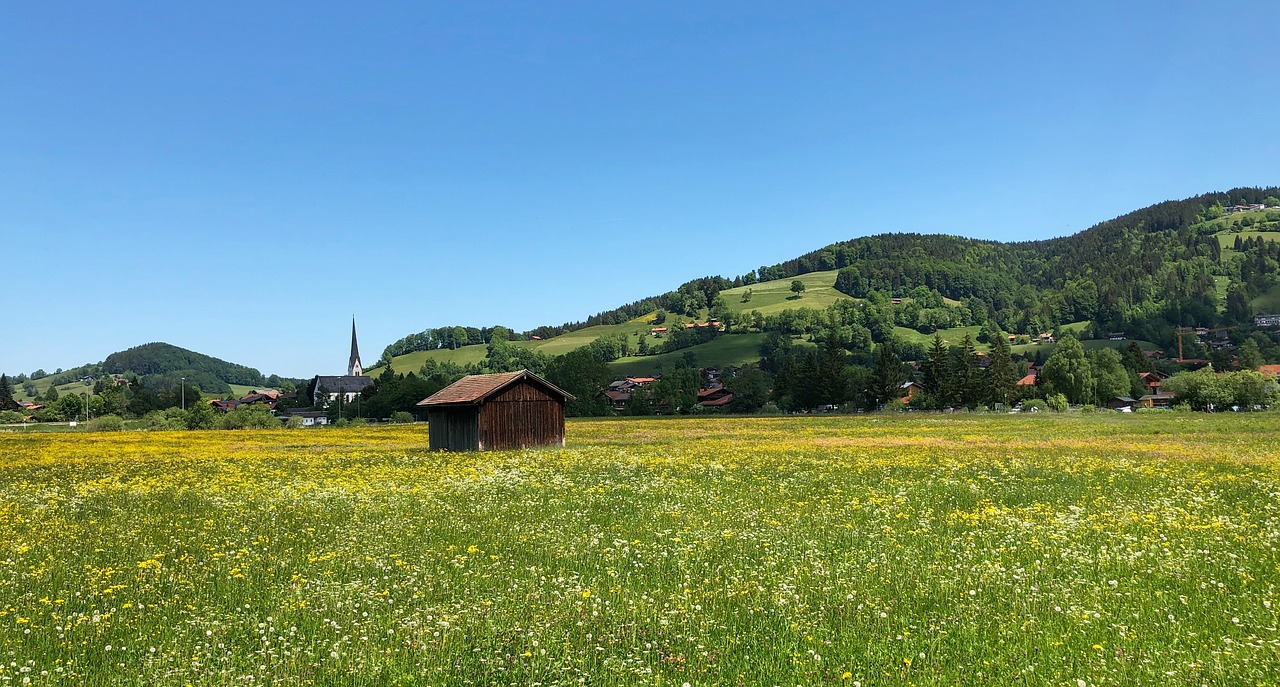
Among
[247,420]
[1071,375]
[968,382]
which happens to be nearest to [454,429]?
[247,420]

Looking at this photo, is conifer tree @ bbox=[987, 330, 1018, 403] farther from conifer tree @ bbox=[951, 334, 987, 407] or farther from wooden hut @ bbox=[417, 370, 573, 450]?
wooden hut @ bbox=[417, 370, 573, 450]

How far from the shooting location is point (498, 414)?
4575 centimetres

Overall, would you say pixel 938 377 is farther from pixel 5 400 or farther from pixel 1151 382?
pixel 5 400

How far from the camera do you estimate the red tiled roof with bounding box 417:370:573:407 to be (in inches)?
1778

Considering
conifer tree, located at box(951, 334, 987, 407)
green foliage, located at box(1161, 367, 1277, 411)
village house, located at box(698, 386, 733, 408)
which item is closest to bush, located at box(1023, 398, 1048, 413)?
conifer tree, located at box(951, 334, 987, 407)

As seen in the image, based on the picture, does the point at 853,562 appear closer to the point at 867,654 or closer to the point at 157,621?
the point at 867,654

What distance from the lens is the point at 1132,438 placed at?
158 ft

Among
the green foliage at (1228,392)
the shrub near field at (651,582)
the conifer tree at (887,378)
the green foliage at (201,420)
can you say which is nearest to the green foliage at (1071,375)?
the green foliage at (1228,392)

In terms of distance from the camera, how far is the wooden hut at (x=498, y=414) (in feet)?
148

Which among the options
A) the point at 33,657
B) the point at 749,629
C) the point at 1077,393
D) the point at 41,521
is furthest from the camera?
the point at 1077,393

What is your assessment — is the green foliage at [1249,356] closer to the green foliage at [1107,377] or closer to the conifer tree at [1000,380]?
the green foliage at [1107,377]

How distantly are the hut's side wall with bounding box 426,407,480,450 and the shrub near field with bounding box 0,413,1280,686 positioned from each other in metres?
19.7

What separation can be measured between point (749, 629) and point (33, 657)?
8715 mm

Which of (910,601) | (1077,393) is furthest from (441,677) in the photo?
(1077,393)
